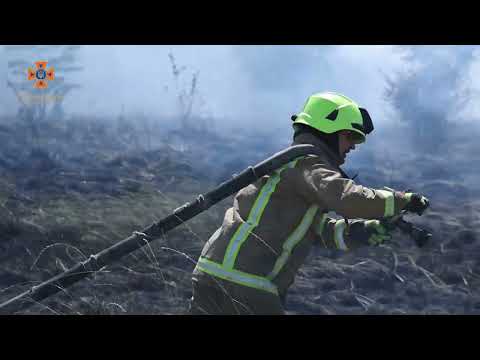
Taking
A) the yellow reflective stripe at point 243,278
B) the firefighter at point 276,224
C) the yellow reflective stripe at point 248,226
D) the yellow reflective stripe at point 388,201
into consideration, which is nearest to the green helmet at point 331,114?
the firefighter at point 276,224

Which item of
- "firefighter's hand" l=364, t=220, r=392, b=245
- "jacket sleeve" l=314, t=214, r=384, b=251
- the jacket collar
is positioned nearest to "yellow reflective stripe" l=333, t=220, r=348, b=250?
"jacket sleeve" l=314, t=214, r=384, b=251

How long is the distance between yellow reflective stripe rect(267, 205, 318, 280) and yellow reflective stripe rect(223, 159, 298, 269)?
223 millimetres

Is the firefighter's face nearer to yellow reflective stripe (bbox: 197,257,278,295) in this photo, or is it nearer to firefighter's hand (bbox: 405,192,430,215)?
firefighter's hand (bbox: 405,192,430,215)

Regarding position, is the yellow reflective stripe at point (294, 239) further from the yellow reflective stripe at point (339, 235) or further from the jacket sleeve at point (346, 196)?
the yellow reflective stripe at point (339, 235)

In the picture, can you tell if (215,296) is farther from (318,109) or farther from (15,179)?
(15,179)

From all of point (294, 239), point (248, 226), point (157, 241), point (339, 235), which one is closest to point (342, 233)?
point (339, 235)

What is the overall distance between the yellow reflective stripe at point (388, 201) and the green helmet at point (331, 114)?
0.53 m

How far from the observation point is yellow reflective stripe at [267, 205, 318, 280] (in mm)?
4617

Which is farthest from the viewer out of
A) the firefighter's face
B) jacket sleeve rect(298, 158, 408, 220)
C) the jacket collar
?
the firefighter's face

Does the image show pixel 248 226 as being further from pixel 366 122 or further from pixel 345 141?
pixel 366 122

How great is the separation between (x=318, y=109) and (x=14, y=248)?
6.06m

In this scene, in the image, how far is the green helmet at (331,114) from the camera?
4.83 meters

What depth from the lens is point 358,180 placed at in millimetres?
14203

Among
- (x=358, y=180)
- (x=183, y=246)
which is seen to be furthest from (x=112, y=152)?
(x=183, y=246)
